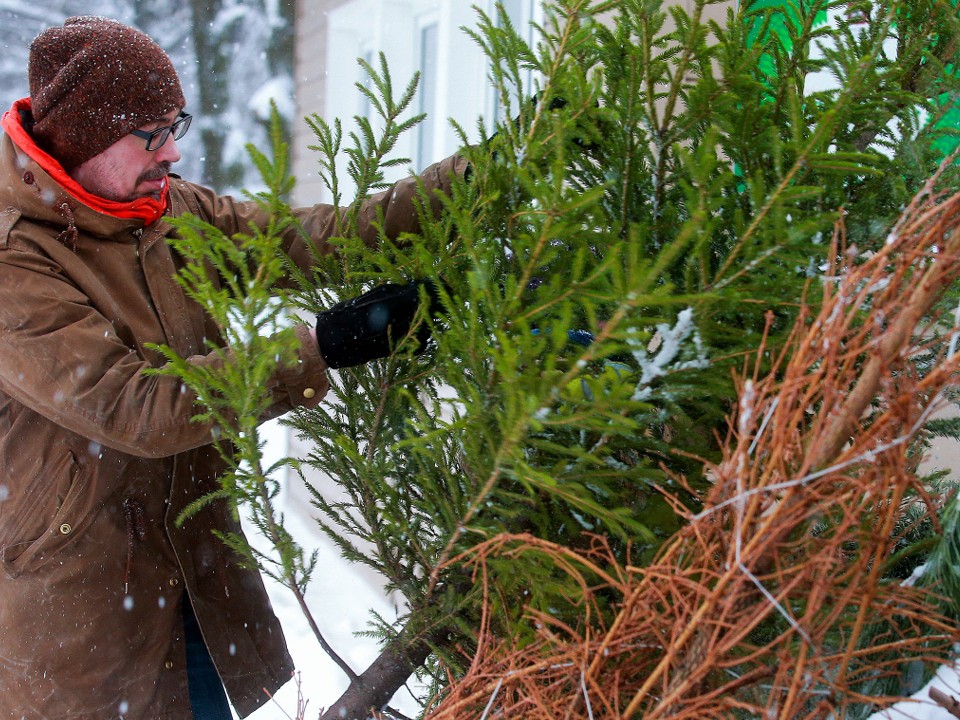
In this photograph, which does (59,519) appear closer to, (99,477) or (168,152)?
(99,477)

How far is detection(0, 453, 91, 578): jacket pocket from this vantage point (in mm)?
1957

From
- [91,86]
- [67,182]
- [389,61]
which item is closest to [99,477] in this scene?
[67,182]

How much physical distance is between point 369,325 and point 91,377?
0.62 metres

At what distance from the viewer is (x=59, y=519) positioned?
1953mm

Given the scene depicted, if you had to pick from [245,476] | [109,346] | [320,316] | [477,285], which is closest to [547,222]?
[477,285]

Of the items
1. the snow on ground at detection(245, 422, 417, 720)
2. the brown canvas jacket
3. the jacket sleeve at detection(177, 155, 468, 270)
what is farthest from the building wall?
the brown canvas jacket

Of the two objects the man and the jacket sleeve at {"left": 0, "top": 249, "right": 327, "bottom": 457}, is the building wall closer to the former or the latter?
the man

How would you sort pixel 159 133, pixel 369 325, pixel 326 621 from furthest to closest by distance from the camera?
pixel 326 621, pixel 159 133, pixel 369 325

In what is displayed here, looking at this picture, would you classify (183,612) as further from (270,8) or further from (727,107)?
(270,8)

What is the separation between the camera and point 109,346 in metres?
1.71

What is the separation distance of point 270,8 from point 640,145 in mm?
5647

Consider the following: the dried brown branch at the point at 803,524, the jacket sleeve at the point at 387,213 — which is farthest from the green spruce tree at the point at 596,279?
the jacket sleeve at the point at 387,213

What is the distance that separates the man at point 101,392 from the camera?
170cm

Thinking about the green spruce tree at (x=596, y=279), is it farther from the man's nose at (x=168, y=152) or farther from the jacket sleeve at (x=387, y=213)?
the man's nose at (x=168, y=152)
